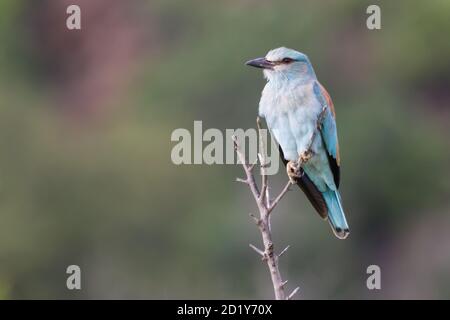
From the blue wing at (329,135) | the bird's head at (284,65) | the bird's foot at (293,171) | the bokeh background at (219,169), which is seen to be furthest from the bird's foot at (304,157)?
the bokeh background at (219,169)

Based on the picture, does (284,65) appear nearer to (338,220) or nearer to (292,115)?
(292,115)

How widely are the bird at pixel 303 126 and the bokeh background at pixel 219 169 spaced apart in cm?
621

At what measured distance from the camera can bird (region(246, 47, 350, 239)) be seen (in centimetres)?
672

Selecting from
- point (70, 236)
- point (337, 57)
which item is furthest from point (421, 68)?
point (70, 236)

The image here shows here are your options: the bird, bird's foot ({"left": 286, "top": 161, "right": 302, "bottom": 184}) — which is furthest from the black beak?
bird's foot ({"left": 286, "top": 161, "right": 302, "bottom": 184})

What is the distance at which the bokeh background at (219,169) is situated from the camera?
48.9 ft

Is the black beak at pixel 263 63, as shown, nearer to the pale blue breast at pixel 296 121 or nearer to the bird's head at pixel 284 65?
the bird's head at pixel 284 65

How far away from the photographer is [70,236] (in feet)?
56.2

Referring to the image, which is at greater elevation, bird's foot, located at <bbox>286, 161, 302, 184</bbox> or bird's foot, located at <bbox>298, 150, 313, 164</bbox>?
bird's foot, located at <bbox>298, 150, 313, 164</bbox>

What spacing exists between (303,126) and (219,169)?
10220 millimetres

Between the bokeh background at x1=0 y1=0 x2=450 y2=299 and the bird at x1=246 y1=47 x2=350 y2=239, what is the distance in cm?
621

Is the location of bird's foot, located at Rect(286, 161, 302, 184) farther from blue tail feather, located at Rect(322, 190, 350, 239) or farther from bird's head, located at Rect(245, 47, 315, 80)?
bird's head, located at Rect(245, 47, 315, 80)

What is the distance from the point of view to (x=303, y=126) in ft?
22.0

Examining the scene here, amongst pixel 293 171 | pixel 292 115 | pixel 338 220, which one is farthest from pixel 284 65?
pixel 338 220
